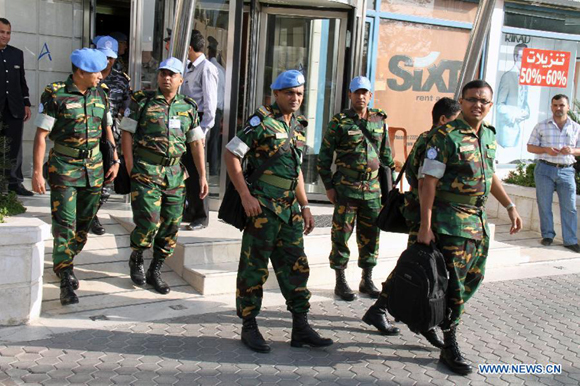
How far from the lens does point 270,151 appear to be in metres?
4.99

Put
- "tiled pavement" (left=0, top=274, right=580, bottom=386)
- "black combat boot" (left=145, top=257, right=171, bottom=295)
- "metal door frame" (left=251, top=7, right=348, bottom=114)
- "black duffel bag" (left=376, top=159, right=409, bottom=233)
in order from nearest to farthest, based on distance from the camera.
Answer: "tiled pavement" (left=0, top=274, right=580, bottom=386) < "black duffel bag" (left=376, top=159, right=409, bottom=233) < "black combat boot" (left=145, top=257, right=171, bottom=295) < "metal door frame" (left=251, top=7, right=348, bottom=114)

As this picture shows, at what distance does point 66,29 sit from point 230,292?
474 cm

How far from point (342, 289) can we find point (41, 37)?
5.32 metres

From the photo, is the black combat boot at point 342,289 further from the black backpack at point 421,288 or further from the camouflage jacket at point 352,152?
the black backpack at point 421,288

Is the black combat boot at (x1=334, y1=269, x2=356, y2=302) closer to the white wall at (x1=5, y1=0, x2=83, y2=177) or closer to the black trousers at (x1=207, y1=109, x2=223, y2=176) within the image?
the black trousers at (x1=207, y1=109, x2=223, y2=176)

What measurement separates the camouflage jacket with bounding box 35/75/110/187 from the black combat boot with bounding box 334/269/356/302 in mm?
2331

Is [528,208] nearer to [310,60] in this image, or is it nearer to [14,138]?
[310,60]

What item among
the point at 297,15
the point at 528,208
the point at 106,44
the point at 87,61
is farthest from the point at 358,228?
the point at 528,208

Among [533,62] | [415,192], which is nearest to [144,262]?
[415,192]

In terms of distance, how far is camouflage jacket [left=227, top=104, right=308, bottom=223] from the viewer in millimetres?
4938

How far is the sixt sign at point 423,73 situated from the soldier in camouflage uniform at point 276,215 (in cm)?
543

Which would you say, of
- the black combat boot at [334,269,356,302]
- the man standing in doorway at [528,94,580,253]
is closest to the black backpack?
the black combat boot at [334,269,356,302]

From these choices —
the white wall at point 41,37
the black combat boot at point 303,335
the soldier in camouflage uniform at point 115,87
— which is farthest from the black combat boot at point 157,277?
the white wall at point 41,37

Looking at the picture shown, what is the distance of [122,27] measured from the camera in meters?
10.9
